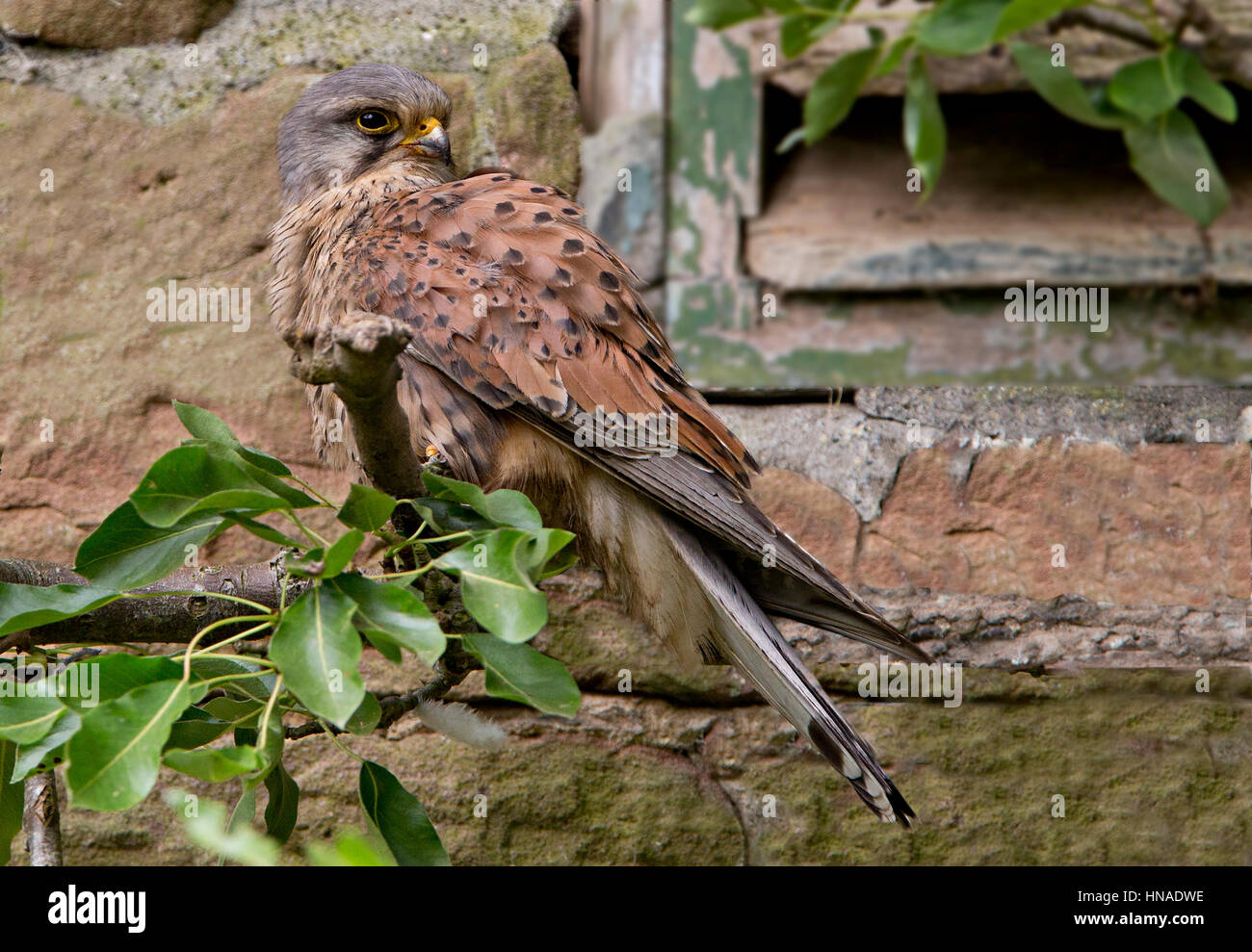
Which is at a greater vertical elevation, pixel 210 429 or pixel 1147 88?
pixel 1147 88

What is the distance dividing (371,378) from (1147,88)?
77 centimetres

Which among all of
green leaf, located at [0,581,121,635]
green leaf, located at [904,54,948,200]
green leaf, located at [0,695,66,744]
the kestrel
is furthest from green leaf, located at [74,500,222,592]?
green leaf, located at [904,54,948,200]

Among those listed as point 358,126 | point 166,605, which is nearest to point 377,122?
point 358,126

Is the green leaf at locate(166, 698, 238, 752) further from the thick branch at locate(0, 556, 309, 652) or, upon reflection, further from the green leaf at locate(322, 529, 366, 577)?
the green leaf at locate(322, 529, 366, 577)

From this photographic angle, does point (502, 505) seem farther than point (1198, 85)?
Yes

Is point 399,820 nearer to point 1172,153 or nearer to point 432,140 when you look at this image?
point 1172,153

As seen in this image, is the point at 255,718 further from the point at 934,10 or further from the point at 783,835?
the point at 934,10

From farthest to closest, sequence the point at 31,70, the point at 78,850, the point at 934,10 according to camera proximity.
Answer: the point at 31,70, the point at 78,850, the point at 934,10

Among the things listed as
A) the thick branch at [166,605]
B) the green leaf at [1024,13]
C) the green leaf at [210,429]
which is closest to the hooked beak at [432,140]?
the thick branch at [166,605]

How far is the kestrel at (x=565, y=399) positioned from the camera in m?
1.94


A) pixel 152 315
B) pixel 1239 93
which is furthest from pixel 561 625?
pixel 1239 93

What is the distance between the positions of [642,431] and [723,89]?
987 mm

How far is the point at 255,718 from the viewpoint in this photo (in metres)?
1.46

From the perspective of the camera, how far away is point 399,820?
56.0 inches
